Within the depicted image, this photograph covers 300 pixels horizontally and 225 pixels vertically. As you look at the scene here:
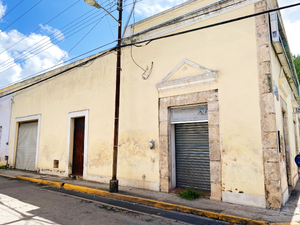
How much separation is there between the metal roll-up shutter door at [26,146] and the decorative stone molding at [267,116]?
12.3 metres

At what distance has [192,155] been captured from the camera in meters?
7.32

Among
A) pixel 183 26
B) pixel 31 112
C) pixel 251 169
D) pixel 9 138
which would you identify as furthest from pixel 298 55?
pixel 9 138

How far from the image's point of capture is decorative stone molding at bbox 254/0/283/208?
5.45 m

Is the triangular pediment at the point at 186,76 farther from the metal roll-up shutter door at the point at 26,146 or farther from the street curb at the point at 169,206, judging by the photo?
the metal roll-up shutter door at the point at 26,146

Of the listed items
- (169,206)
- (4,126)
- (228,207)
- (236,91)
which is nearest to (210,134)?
(236,91)

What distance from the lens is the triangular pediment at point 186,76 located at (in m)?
6.77

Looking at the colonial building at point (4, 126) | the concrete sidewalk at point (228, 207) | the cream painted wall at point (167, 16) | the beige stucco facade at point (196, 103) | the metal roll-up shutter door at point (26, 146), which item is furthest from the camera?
the colonial building at point (4, 126)

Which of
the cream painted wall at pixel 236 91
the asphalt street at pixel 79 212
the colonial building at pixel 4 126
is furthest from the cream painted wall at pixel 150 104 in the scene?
the colonial building at pixel 4 126

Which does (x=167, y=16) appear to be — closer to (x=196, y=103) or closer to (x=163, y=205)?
(x=196, y=103)

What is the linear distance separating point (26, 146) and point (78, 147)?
5143 mm

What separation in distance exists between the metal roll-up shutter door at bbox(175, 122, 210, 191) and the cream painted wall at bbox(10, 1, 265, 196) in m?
0.76

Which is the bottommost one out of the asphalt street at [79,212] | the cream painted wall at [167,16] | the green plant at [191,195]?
Answer: the asphalt street at [79,212]

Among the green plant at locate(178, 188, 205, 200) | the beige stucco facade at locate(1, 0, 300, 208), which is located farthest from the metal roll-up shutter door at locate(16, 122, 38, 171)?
the green plant at locate(178, 188, 205, 200)

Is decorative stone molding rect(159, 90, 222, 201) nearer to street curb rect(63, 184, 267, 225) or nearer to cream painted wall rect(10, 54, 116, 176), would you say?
street curb rect(63, 184, 267, 225)
